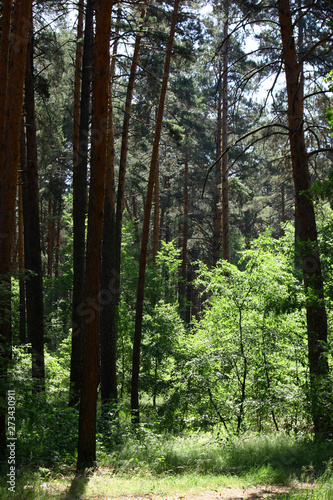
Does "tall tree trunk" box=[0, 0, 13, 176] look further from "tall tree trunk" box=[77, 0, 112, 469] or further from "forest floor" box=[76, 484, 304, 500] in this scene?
"forest floor" box=[76, 484, 304, 500]

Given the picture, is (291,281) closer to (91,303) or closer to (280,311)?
(280,311)

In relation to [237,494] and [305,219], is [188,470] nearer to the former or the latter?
[237,494]

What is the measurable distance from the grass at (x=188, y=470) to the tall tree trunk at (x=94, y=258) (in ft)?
2.17

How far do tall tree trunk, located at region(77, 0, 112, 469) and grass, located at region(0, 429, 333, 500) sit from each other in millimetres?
661

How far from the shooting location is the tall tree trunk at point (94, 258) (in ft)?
23.8

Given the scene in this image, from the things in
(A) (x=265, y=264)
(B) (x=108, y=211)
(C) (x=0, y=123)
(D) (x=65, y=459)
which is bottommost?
(D) (x=65, y=459)

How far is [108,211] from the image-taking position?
42.0 ft

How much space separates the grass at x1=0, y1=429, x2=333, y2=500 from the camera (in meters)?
5.84

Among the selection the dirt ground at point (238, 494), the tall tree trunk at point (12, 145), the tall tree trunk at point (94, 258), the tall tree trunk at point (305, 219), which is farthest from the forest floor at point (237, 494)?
the tall tree trunk at point (12, 145)

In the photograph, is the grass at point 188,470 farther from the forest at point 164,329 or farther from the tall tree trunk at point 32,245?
the tall tree trunk at point 32,245

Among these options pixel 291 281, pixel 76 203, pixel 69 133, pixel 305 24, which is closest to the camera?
pixel 291 281

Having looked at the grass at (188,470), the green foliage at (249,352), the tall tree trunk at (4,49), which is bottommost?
the grass at (188,470)

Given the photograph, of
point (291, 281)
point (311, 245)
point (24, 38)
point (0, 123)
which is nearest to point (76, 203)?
point (0, 123)

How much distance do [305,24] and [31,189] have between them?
1597cm
